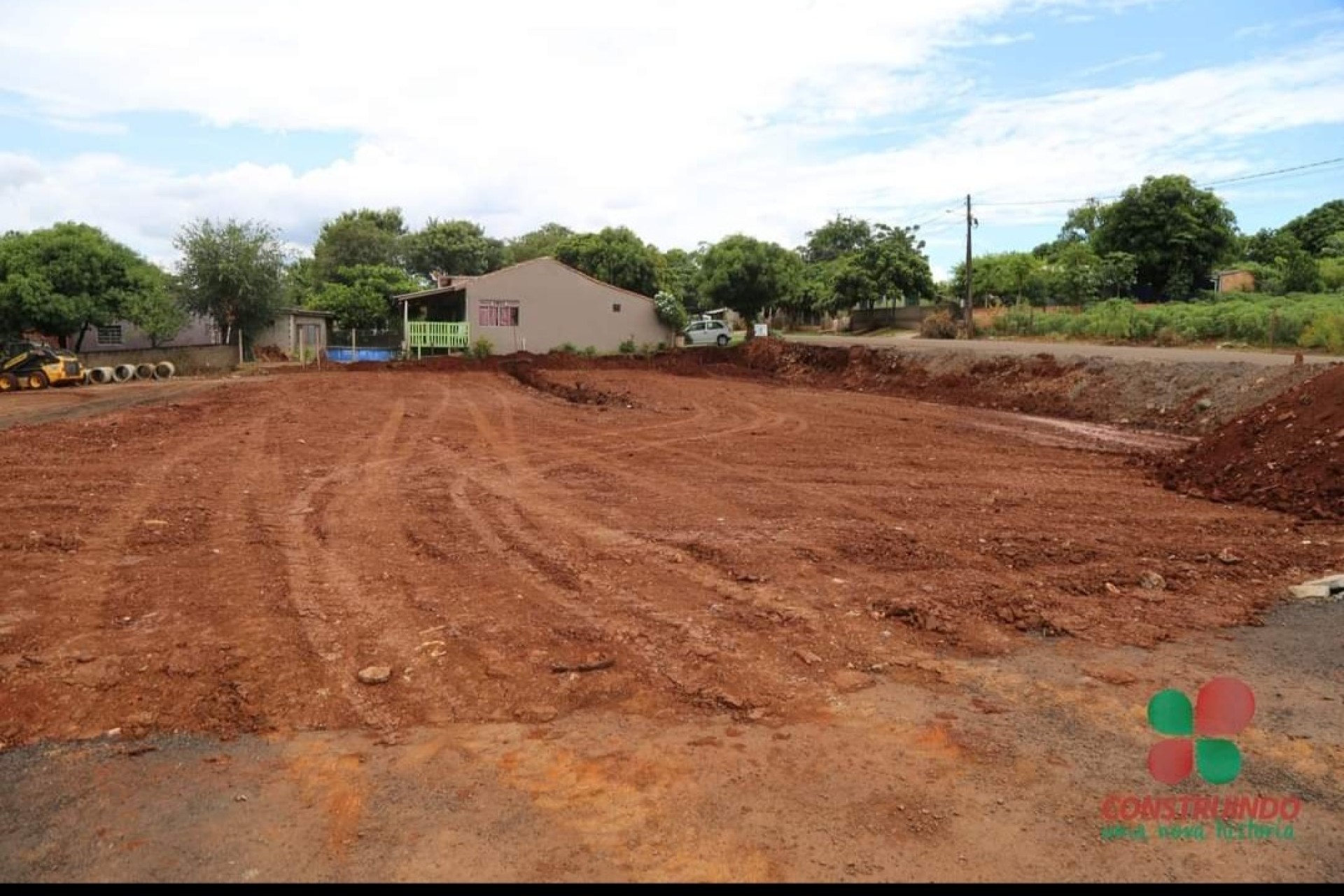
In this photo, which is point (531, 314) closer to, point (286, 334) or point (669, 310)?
point (669, 310)

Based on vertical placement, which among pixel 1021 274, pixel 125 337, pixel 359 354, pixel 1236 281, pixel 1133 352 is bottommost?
pixel 1133 352

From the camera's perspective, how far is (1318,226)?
211 feet

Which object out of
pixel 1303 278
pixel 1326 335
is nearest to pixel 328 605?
pixel 1326 335

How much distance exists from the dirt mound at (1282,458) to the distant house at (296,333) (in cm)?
3386

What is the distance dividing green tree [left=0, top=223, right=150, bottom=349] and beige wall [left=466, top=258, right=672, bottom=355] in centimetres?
1321

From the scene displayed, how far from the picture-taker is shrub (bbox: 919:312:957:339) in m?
44.2

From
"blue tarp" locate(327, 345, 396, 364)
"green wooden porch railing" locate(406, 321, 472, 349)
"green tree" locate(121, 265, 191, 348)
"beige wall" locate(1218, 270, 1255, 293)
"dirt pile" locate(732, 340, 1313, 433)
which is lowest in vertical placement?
"dirt pile" locate(732, 340, 1313, 433)

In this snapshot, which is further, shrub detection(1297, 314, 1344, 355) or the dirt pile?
shrub detection(1297, 314, 1344, 355)

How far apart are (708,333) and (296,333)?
2010 centimetres

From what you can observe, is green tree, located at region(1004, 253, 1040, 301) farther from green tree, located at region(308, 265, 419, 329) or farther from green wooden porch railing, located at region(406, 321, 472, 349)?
green tree, located at region(308, 265, 419, 329)

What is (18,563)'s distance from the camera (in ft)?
22.1

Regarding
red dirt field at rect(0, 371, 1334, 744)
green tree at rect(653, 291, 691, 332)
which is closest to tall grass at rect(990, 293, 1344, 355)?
green tree at rect(653, 291, 691, 332)

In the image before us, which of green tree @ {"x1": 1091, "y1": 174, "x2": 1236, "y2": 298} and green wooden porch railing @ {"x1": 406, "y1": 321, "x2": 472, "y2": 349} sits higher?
green tree @ {"x1": 1091, "y1": 174, "x2": 1236, "y2": 298}

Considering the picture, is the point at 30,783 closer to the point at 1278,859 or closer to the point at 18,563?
the point at 18,563
